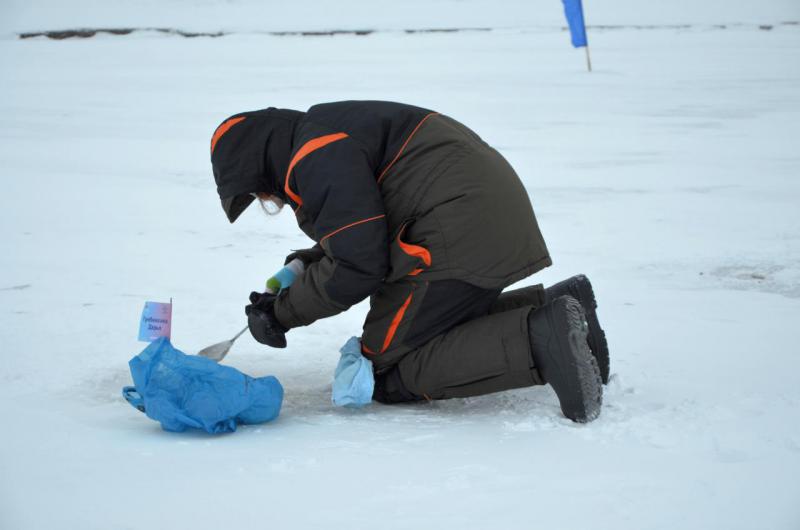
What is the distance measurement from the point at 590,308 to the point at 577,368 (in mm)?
404

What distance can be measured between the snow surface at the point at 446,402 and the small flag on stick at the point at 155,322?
22cm

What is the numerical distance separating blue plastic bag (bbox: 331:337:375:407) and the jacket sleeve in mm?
206

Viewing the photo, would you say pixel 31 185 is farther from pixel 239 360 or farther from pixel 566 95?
pixel 566 95

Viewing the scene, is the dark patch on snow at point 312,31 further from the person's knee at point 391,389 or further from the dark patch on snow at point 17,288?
the person's knee at point 391,389

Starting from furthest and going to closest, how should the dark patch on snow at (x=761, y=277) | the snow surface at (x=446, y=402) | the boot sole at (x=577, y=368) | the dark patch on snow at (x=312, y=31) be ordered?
the dark patch on snow at (x=312, y=31), the dark patch on snow at (x=761, y=277), the boot sole at (x=577, y=368), the snow surface at (x=446, y=402)

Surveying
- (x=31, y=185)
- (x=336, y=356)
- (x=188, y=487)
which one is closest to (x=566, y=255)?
(x=336, y=356)

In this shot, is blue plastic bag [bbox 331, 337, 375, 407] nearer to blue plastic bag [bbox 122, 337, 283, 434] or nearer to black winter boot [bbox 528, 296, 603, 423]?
blue plastic bag [bbox 122, 337, 283, 434]

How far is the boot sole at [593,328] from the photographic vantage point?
2275 mm

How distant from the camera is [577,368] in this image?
6.45ft

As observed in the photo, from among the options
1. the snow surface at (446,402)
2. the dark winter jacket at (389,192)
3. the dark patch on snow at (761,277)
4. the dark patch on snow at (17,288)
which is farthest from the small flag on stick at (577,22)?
the dark winter jacket at (389,192)

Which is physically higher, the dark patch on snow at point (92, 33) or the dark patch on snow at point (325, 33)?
the dark patch on snow at point (92, 33)

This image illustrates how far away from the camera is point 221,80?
1045cm

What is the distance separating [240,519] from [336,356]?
1134 mm

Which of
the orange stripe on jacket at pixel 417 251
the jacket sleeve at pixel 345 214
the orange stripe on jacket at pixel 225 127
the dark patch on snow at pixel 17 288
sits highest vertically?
the orange stripe on jacket at pixel 225 127
